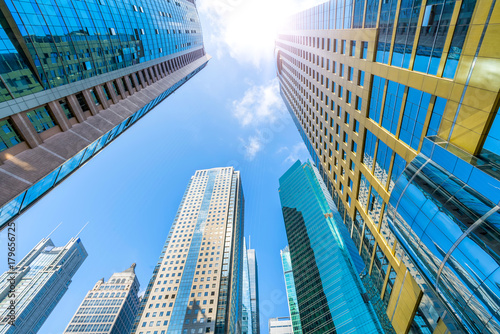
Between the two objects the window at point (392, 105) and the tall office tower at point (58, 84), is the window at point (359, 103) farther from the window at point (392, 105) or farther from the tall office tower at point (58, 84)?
the tall office tower at point (58, 84)

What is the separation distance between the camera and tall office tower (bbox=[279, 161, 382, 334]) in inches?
2525

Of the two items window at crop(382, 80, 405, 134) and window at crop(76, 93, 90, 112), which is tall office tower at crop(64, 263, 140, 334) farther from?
window at crop(382, 80, 405, 134)

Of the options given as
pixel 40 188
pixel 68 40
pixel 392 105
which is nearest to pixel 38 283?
pixel 40 188

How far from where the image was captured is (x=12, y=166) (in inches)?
651

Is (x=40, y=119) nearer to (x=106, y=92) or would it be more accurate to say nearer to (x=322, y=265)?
(x=106, y=92)

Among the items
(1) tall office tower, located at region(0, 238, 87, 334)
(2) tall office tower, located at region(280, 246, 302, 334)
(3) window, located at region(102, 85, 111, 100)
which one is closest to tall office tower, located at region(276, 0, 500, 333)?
(3) window, located at region(102, 85, 111, 100)

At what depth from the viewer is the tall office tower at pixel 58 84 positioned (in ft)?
54.9

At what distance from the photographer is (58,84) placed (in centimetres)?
2166

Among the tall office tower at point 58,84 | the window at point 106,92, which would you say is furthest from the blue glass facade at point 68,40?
the window at point 106,92

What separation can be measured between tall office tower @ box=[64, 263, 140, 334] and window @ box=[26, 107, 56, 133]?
138 metres

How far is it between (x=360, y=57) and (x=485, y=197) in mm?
19476

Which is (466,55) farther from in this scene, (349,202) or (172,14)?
(172,14)

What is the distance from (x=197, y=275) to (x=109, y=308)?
81.4 metres

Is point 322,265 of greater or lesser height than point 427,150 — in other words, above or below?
above
